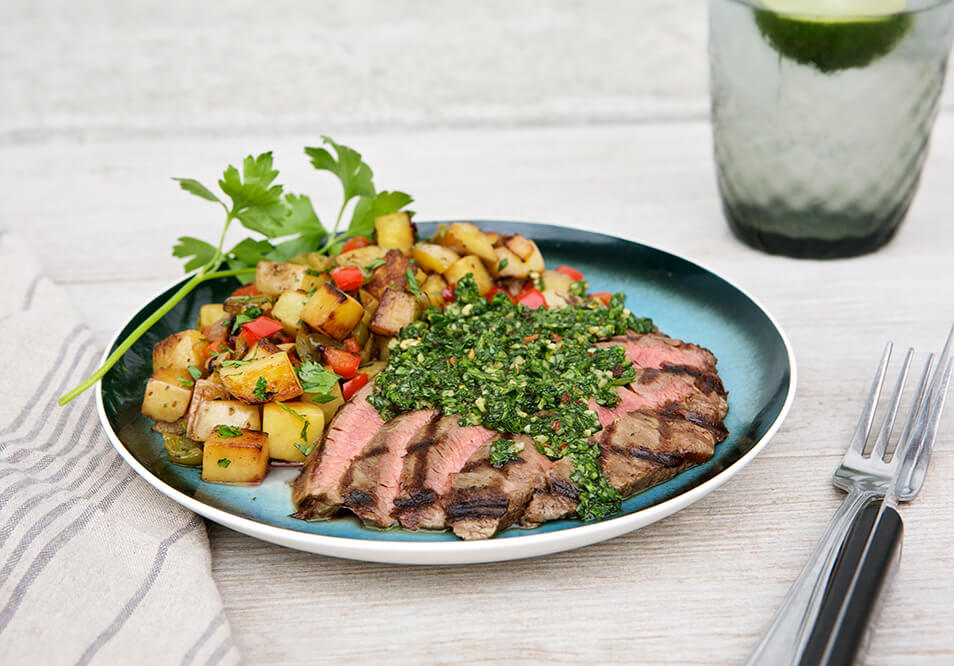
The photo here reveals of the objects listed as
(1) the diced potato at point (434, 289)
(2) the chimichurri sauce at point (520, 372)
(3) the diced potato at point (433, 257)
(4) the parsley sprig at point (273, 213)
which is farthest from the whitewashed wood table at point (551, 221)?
(3) the diced potato at point (433, 257)

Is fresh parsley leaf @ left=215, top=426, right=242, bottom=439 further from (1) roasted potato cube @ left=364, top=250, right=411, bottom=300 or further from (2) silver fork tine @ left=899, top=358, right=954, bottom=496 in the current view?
(2) silver fork tine @ left=899, top=358, right=954, bottom=496

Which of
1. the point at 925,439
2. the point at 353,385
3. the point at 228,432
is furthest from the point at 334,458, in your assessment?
the point at 925,439

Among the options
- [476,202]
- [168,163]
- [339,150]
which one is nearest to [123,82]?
[168,163]

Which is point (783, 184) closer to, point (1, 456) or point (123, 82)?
point (1, 456)

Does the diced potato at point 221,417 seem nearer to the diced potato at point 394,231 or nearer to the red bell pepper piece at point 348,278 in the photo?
the red bell pepper piece at point 348,278

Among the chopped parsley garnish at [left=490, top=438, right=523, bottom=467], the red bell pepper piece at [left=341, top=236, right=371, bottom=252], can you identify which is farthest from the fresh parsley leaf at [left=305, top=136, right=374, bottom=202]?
the chopped parsley garnish at [left=490, top=438, right=523, bottom=467]

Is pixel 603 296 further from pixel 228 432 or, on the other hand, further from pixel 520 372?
pixel 228 432

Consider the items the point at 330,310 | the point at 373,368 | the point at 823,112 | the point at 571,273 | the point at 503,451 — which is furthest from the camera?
the point at 823,112
